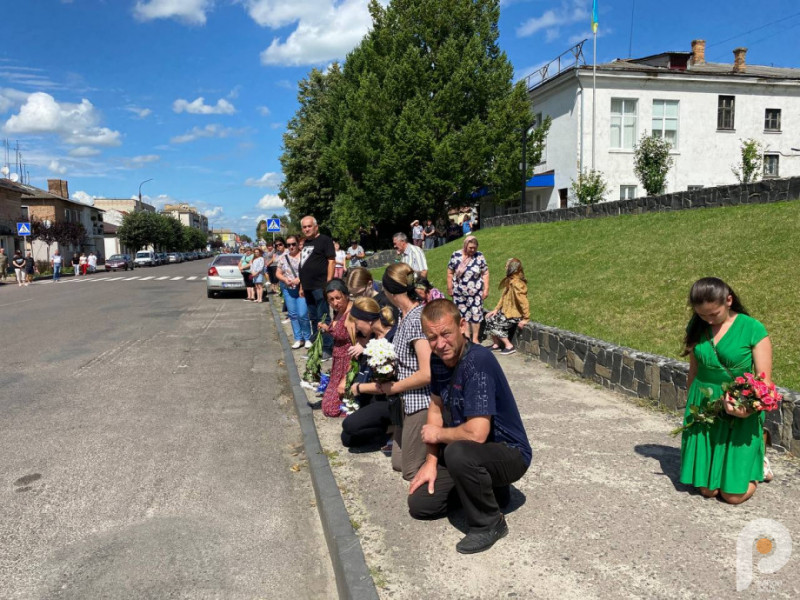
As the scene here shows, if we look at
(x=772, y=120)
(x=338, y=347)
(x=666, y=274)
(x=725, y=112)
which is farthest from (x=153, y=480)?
(x=772, y=120)

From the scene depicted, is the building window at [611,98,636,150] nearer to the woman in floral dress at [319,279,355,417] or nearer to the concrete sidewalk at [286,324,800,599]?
the woman in floral dress at [319,279,355,417]

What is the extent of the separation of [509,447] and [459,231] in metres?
26.1

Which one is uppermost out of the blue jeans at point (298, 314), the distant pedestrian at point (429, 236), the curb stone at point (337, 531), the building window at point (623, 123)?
the building window at point (623, 123)

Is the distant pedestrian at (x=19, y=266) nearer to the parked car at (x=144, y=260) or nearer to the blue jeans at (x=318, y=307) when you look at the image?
the blue jeans at (x=318, y=307)

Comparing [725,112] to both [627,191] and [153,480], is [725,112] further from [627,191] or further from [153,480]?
[153,480]

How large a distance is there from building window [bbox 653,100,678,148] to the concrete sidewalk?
28.3m

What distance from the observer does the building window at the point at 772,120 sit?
30.4 m

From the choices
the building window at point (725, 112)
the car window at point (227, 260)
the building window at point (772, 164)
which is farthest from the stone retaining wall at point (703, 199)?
the building window at point (772, 164)

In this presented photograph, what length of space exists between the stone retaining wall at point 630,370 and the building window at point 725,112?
2761 centimetres

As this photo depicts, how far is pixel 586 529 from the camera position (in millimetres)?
3432

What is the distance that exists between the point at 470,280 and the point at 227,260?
1371 centimetres

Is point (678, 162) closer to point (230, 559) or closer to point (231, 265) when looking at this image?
point (231, 265)

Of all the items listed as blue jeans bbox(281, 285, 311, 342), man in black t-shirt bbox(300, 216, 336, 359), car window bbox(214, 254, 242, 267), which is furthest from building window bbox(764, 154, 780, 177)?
man in black t-shirt bbox(300, 216, 336, 359)

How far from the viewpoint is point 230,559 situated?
11.3 ft
